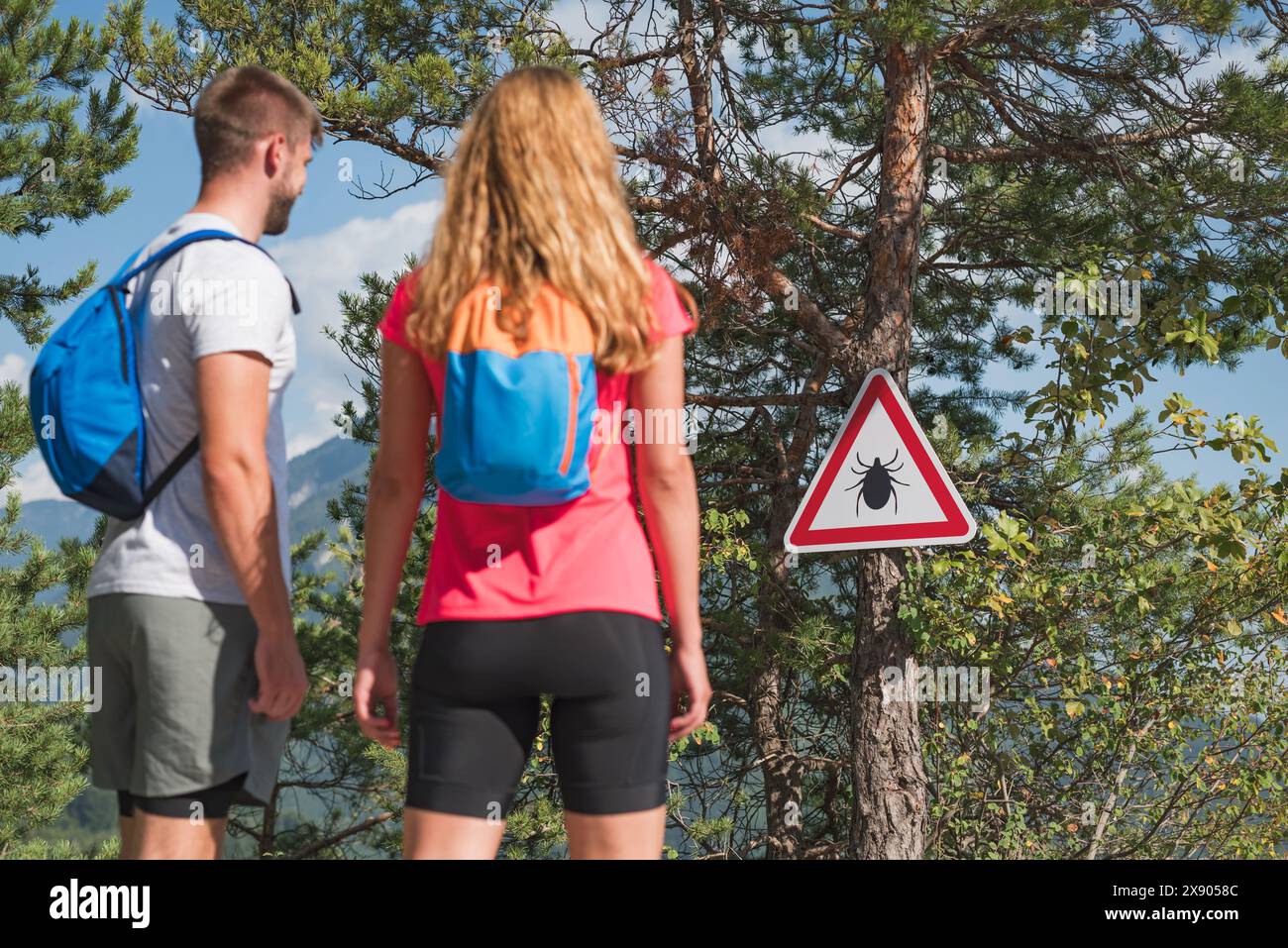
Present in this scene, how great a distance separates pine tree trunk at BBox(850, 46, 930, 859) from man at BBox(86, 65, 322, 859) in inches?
158

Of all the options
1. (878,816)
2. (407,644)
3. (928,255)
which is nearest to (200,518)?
(878,816)

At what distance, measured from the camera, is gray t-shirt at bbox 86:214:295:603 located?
1729mm

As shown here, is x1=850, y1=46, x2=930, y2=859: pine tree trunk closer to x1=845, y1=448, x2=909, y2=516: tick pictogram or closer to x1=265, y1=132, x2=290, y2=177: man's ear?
x1=845, y1=448, x2=909, y2=516: tick pictogram

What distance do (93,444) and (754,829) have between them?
588 centimetres

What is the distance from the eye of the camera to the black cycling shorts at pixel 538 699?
1603mm

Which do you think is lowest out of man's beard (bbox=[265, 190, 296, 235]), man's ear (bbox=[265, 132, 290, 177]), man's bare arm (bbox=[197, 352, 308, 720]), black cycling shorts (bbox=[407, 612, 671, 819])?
black cycling shorts (bbox=[407, 612, 671, 819])

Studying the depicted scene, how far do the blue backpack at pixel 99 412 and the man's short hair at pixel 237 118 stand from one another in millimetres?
199

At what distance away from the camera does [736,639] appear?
21.6 feet

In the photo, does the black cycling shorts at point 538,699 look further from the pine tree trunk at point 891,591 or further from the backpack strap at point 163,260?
the pine tree trunk at point 891,591

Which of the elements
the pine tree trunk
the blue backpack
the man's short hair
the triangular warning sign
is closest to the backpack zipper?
the blue backpack

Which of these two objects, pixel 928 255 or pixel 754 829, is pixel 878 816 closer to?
pixel 754 829

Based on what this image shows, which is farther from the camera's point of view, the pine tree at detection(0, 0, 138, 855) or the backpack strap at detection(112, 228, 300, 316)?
the pine tree at detection(0, 0, 138, 855)

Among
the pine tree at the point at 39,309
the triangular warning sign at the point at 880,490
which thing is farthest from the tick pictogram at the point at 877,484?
the pine tree at the point at 39,309

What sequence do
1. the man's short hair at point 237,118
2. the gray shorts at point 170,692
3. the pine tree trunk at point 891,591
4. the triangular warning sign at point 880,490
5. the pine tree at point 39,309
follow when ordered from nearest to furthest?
the gray shorts at point 170,692, the man's short hair at point 237,118, the triangular warning sign at point 880,490, the pine tree trunk at point 891,591, the pine tree at point 39,309
